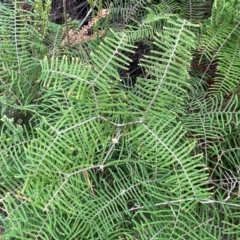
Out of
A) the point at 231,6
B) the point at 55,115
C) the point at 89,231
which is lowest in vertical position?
the point at 89,231

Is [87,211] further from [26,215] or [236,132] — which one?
[236,132]

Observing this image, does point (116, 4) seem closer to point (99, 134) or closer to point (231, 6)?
point (231, 6)

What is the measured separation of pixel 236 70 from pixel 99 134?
38 cm

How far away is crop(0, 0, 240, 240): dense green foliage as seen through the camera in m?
0.75

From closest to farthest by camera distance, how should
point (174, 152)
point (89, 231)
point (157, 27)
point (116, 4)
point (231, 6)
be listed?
point (174, 152), point (89, 231), point (231, 6), point (157, 27), point (116, 4)

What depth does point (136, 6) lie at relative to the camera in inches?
47.4

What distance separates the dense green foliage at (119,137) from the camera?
753mm

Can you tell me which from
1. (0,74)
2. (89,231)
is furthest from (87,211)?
(0,74)

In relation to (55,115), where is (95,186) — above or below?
below

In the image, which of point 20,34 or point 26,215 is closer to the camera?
point 26,215

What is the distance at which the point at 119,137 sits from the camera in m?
0.81

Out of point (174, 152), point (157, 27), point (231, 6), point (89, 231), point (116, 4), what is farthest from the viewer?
point (116, 4)

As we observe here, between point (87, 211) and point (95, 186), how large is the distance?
0.25 feet

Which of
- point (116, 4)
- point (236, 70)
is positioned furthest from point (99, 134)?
point (116, 4)
